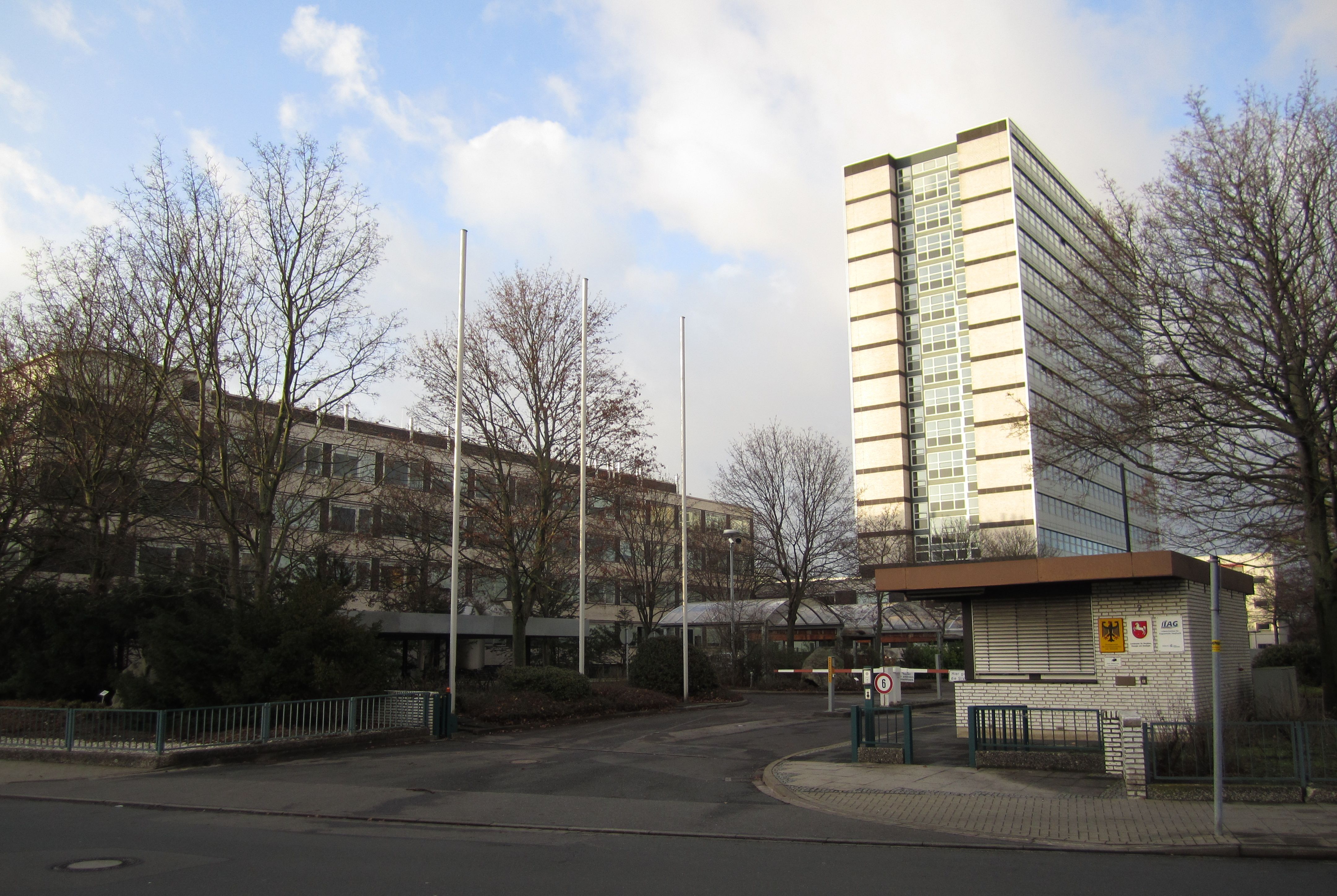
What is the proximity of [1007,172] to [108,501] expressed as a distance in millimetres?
71716

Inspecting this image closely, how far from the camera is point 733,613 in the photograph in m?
38.7

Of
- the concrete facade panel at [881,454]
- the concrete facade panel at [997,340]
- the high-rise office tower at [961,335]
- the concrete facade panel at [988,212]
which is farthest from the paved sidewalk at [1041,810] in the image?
the concrete facade panel at [988,212]

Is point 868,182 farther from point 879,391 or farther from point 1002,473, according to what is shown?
point 1002,473

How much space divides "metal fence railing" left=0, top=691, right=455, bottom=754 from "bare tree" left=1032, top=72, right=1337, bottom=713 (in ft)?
54.1

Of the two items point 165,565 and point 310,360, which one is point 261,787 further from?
point 310,360

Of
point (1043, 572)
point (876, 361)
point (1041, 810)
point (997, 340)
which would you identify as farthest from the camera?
point (876, 361)

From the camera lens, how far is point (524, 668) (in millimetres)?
24828

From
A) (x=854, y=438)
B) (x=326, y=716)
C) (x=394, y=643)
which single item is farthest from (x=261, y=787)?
(x=854, y=438)

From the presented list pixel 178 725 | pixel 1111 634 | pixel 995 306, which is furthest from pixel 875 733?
pixel 995 306

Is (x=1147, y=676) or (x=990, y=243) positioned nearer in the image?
(x=1147, y=676)

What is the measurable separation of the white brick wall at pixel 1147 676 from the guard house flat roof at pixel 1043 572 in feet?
1.40

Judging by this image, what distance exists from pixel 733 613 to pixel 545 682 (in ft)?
50.8

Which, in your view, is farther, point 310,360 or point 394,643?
point 394,643

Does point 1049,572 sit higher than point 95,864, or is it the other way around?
point 1049,572
